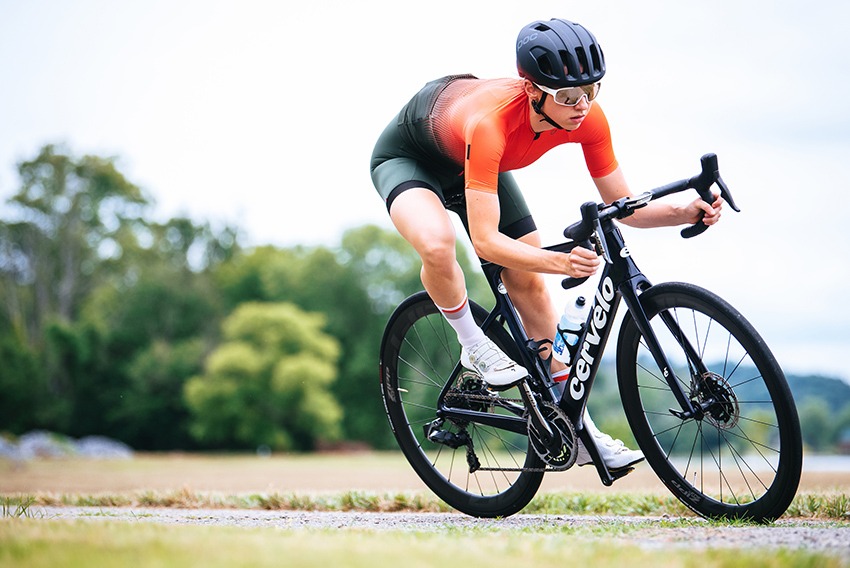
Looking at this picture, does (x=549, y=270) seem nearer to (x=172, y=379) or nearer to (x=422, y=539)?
(x=422, y=539)

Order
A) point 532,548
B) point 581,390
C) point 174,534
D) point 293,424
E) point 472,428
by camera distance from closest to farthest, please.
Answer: point 532,548
point 174,534
point 581,390
point 472,428
point 293,424

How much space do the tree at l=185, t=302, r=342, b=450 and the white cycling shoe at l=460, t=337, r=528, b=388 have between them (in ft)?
150

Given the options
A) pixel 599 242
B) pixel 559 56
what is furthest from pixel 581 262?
pixel 559 56

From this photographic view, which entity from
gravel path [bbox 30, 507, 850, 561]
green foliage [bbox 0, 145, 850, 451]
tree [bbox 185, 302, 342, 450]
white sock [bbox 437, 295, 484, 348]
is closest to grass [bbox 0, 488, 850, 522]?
gravel path [bbox 30, 507, 850, 561]

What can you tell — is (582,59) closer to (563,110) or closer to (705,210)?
(563,110)

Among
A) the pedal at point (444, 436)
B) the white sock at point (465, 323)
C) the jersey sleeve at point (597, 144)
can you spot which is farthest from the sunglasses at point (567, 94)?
the pedal at point (444, 436)

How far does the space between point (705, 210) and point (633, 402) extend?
3.27 feet

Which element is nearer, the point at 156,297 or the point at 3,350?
the point at 3,350

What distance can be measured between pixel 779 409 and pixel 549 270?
1156mm

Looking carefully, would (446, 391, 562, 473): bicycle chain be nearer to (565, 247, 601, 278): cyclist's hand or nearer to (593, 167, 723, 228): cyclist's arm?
(565, 247, 601, 278): cyclist's hand

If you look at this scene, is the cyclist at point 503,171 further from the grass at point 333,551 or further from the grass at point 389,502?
the grass at point 333,551

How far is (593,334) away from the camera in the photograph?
A: 4.53 meters

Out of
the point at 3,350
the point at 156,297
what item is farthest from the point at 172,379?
the point at 3,350

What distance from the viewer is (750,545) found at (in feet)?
10.6
